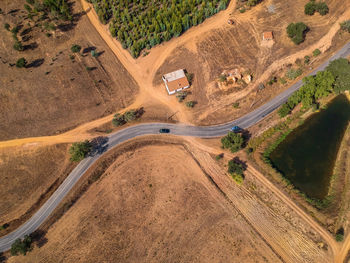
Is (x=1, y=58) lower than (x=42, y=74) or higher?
higher

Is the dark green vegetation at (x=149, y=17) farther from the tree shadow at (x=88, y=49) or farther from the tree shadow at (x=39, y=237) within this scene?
the tree shadow at (x=39, y=237)

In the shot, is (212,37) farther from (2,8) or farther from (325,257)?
(2,8)

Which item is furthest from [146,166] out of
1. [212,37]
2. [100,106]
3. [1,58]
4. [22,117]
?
[1,58]

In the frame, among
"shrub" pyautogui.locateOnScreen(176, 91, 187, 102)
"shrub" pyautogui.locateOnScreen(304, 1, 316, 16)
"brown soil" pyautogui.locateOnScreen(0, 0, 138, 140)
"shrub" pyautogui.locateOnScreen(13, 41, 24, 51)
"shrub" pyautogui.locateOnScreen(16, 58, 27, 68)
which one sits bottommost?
"shrub" pyautogui.locateOnScreen(176, 91, 187, 102)

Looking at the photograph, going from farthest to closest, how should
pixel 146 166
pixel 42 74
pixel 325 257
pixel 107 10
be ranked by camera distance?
1. pixel 107 10
2. pixel 42 74
3. pixel 146 166
4. pixel 325 257

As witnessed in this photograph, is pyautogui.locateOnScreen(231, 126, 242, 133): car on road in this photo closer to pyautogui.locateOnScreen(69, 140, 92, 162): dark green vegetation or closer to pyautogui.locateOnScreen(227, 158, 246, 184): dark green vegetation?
pyautogui.locateOnScreen(227, 158, 246, 184): dark green vegetation

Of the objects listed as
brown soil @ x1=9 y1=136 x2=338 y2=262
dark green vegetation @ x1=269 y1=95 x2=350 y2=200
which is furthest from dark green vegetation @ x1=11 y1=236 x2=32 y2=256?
dark green vegetation @ x1=269 y1=95 x2=350 y2=200
